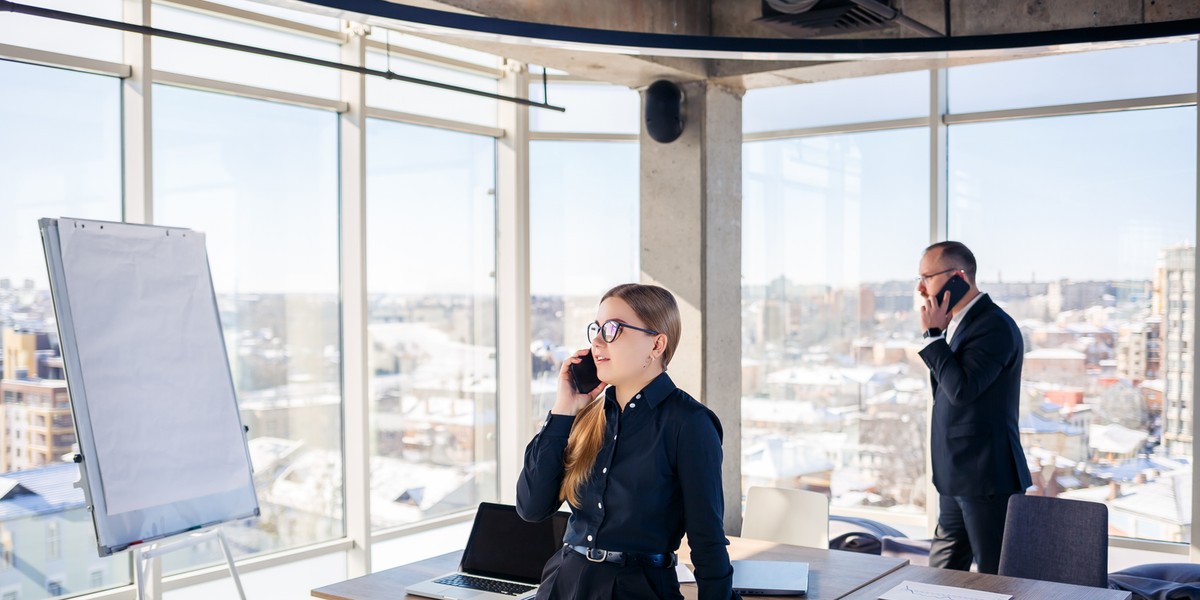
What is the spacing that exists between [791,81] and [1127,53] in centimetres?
218

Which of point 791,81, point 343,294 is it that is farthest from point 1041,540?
point 343,294

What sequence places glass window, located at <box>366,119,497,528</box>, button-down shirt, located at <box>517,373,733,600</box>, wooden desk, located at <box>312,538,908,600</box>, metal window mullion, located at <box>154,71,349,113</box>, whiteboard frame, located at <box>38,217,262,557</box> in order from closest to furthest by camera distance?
button-down shirt, located at <box>517,373,733,600</box>
wooden desk, located at <box>312,538,908,600</box>
whiteboard frame, located at <box>38,217,262,557</box>
metal window mullion, located at <box>154,71,349,113</box>
glass window, located at <box>366,119,497,528</box>

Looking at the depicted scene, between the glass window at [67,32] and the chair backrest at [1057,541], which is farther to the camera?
the glass window at [67,32]

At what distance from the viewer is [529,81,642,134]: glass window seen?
Result: 7676mm

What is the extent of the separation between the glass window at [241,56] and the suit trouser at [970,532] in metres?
4.44

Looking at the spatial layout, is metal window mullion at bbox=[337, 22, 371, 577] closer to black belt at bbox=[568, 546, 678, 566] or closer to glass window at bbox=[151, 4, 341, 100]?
glass window at bbox=[151, 4, 341, 100]

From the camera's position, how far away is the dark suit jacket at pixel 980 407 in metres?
4.44

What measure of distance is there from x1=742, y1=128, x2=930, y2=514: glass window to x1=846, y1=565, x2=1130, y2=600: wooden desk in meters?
3.96

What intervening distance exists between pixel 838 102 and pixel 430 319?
11.2 feet

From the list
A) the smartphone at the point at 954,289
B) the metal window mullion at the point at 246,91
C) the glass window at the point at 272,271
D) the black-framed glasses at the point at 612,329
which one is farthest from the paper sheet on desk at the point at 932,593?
the metal window mullion at the point at 246,91

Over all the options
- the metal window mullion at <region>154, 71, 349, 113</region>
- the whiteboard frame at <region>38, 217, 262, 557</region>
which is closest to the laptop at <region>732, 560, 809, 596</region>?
the whiteboard frame at <region>38, 217, 262, 557</region>

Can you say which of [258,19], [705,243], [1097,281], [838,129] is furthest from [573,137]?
[1097,281]

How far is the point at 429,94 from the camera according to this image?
23.4ft

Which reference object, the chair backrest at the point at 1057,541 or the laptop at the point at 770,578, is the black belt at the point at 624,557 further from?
the chair backrest at the point at 1057,541
